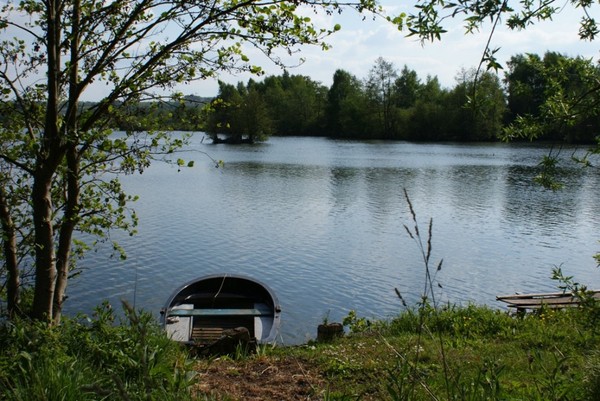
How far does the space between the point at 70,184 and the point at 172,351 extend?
7.53 feet

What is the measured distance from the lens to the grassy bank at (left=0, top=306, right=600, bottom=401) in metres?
A: 3.49

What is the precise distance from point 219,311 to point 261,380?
5354 millimetres

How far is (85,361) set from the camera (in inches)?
177

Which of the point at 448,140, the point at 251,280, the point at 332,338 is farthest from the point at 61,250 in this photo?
the point at 448,140

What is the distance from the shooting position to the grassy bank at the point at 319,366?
11.4 ft

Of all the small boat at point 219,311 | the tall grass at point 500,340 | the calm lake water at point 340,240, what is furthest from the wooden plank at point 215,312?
the tall grass at point 500,340

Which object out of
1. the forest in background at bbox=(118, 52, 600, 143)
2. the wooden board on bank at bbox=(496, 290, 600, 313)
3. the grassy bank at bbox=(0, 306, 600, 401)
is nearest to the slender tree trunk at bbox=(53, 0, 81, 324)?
the grassy bank at bbox=(0, 306, 600, 401)

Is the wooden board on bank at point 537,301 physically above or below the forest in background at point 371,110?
below

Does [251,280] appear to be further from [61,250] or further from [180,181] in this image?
[180,181]

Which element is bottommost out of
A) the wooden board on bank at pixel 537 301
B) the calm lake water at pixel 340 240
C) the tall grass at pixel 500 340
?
the calm lake water at pixel 340 240

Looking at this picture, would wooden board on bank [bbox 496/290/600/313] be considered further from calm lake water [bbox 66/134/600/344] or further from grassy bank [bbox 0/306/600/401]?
calm lake water [bbox 66/134/600/344]

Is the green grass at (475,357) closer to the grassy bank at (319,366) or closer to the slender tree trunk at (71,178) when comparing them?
the grassy bank at (319,366)

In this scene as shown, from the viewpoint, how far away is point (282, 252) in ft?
61.0

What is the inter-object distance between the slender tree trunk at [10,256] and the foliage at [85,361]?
36.8 inches
